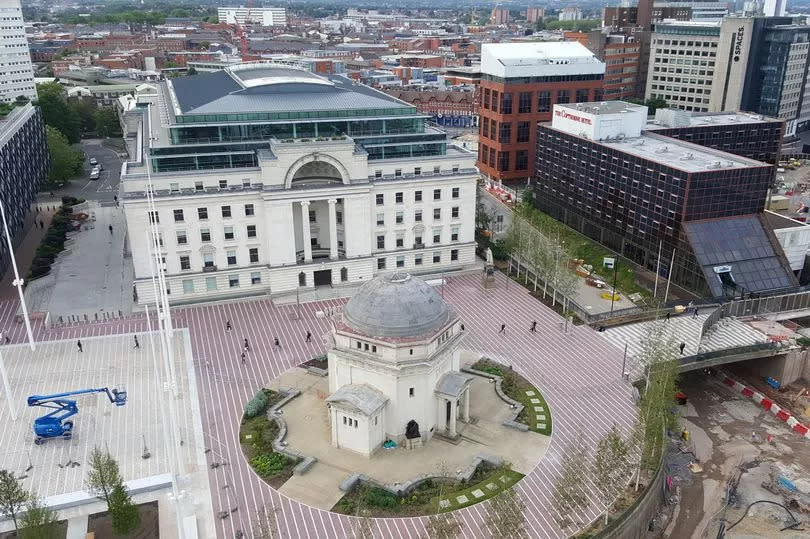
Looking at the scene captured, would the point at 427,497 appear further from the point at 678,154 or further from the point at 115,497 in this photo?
the point at 678,154

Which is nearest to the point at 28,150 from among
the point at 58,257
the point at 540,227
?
the point at 58,257

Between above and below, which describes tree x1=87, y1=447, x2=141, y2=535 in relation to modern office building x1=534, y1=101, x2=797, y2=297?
below

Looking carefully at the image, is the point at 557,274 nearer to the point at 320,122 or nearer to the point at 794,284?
the point at 794,284

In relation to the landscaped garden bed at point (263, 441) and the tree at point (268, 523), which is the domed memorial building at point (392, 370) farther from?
the tree at point (268, 523)

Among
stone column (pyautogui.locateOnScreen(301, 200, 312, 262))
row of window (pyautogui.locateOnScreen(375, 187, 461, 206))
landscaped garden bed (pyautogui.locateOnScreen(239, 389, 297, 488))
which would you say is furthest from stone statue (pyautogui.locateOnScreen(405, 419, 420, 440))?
row of window (pyautogui.locateOnScreen(375, 187, 461, 206))

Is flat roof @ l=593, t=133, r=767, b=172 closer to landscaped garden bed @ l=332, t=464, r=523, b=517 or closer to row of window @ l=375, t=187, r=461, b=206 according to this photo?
row of window @ l=375, t=187, r=461, b=206
